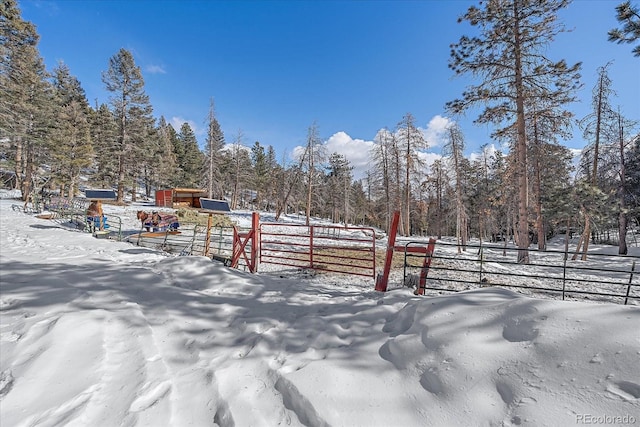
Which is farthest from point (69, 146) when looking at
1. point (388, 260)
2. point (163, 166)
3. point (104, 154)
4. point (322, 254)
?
point (388, 260)

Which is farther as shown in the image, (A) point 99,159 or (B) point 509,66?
(A) point 99,159

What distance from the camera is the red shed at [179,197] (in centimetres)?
3155

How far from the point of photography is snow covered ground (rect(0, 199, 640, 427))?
1.93 m

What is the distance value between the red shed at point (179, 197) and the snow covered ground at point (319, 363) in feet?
97.1

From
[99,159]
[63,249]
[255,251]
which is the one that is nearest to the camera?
[255,251]

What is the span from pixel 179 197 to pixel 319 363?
34445 millimetres

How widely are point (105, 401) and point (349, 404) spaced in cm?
213

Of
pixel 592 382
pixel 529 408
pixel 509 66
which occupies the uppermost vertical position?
pixel 509 66

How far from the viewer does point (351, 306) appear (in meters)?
4.63

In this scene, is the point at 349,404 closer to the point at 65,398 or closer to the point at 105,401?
the point at 105,401

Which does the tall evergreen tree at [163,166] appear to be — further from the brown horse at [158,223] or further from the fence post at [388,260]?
the fence post at [388,260]

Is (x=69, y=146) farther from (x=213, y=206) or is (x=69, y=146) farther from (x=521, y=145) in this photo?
(x=521, y=145)

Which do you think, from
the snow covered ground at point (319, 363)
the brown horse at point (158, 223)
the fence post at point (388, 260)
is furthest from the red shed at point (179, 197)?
the fence post at point (388, 260)

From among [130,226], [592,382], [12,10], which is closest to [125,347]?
[592,382]
